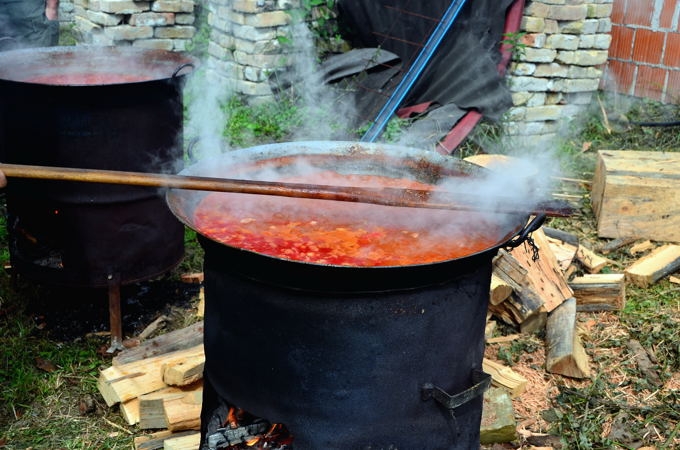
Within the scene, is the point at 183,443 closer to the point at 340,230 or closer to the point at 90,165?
the point at 340,230

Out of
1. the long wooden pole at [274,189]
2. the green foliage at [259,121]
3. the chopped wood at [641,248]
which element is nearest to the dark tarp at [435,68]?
the green foliage at [259,121]

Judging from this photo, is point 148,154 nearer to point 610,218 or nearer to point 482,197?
point 482,197

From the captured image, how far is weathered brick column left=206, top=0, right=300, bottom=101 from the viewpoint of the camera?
721 cm

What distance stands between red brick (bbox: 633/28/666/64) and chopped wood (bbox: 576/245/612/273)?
3290mm

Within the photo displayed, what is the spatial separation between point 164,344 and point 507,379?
197cm

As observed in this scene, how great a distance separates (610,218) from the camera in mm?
6039

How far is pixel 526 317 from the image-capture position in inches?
187

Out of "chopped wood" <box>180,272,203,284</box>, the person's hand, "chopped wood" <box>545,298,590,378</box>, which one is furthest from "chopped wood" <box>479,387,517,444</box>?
the person's hand

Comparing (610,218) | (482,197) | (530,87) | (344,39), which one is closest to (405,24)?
(344,39)

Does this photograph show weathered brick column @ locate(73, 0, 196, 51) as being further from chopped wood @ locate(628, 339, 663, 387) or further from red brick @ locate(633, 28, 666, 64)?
chopped wood @ locate(628, 339, 663, 387)

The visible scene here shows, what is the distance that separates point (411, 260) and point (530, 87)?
5.36 m

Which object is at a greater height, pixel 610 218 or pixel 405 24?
pixel 405 24

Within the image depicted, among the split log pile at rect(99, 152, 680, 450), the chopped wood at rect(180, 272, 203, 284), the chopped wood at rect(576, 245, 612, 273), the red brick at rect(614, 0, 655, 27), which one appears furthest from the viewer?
the red brick at rect(614, 0, 655, 27)

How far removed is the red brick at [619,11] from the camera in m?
7.99
